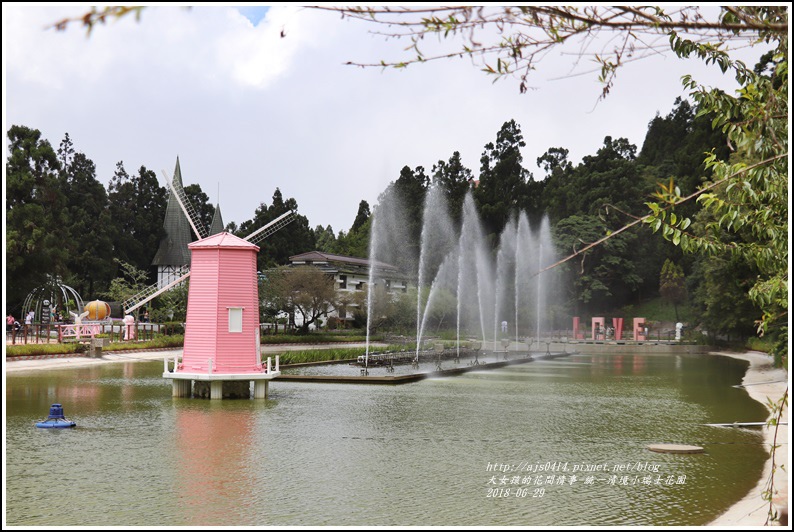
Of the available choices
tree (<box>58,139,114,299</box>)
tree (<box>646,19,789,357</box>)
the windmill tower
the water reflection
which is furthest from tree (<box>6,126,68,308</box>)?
tree (<box>646,19,789,357</box>)

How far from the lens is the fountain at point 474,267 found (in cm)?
5359

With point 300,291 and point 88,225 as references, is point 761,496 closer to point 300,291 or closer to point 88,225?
point 300,291

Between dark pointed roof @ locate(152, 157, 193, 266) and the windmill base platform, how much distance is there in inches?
1701

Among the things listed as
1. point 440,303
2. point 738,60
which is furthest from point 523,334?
point 738,60

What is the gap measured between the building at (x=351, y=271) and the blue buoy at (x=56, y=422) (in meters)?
40.8

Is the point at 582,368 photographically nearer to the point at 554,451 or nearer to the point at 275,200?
the point at 554,451

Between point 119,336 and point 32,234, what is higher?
point 32,234

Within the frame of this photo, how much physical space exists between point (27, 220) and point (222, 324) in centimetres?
2325

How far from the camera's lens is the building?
5712cm

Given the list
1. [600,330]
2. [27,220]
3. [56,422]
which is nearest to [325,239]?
[600,330]

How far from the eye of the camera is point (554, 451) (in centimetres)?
1186

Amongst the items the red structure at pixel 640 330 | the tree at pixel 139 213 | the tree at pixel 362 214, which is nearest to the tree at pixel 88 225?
the tree at pixel 139 213

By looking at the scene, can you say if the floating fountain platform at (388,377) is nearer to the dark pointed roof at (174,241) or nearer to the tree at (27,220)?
the tree at (27,220)

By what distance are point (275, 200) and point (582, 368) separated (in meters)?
42.8
